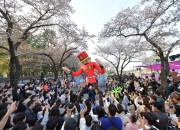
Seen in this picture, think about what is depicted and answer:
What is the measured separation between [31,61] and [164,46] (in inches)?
751

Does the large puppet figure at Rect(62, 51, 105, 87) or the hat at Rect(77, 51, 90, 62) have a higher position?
the hat at Rect(77, 51, 90, 62)

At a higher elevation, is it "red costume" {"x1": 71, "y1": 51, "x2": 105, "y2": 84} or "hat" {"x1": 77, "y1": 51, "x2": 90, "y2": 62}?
"hat" {"x1": 77, "y1": 51, "x2": 90, "y2": 62}

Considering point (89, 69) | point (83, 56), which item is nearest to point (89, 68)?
point (89, 69)

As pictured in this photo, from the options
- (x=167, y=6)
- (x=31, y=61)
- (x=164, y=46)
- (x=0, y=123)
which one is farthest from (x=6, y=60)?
(x=0, y=123)

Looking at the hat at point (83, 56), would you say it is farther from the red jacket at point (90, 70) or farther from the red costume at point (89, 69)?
the red jacket at point (90, 70)

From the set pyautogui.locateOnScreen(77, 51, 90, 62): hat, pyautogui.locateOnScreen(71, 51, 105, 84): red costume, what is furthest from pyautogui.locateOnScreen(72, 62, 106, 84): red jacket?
pyautogui.locateOnScreen(77, 51, 90, 62): hat

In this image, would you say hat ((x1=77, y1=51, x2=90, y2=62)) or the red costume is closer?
hat ((x1=77, y1=51, x2=90, y2=62))

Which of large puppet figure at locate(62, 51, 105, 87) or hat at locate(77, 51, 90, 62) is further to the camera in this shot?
large puppet figure at locate(62, 51, 105, 87)

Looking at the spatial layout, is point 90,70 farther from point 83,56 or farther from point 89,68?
point 83,56

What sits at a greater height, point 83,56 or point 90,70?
point 83,56

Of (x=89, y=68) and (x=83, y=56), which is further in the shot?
(x=89, y=68)

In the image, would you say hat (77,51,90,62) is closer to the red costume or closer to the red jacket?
the red costume

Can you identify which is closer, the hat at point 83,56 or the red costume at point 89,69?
the hat at point 83,56

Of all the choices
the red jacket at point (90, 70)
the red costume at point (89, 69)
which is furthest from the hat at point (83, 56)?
the red jacket at point (90, 70)
